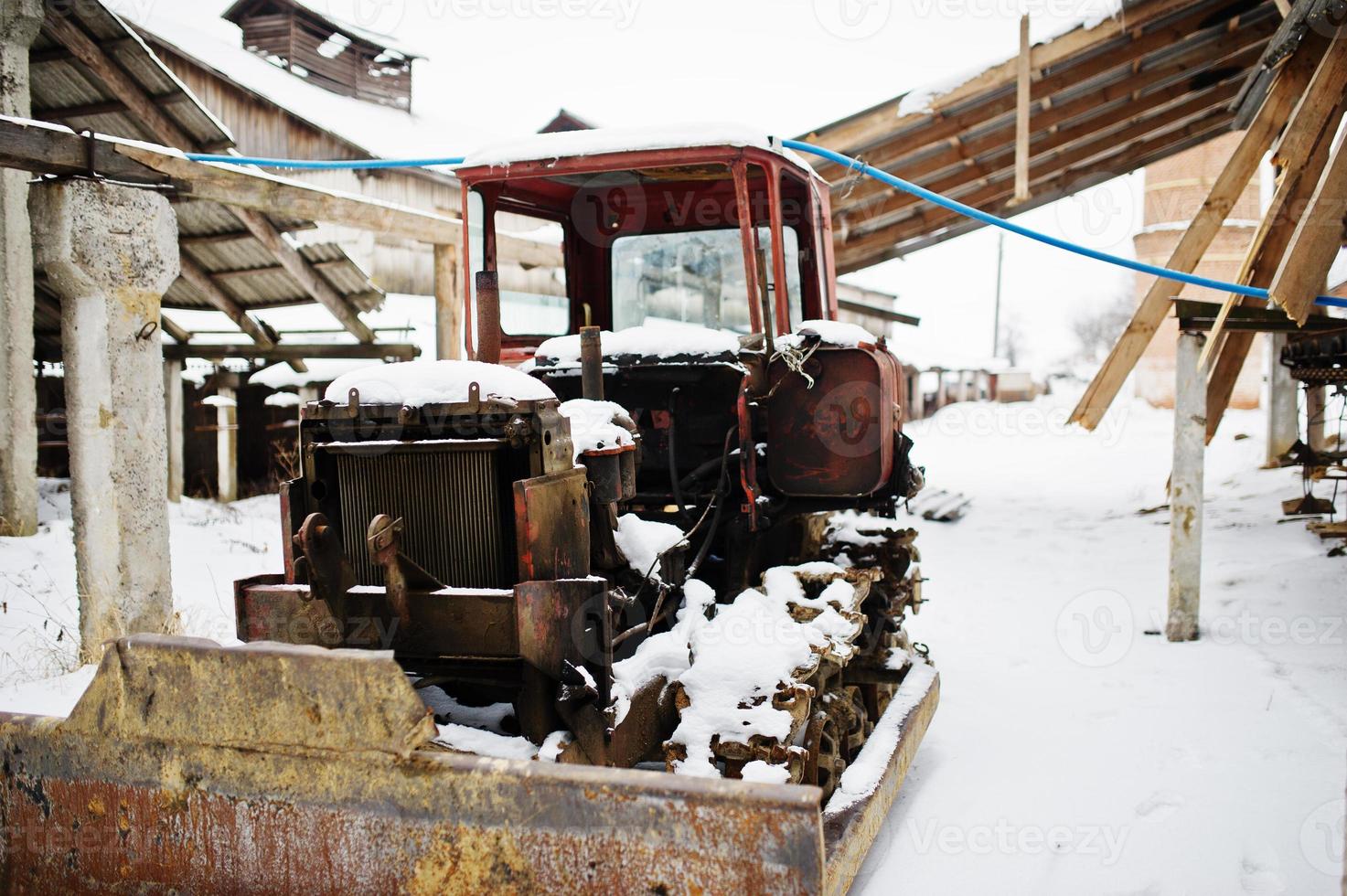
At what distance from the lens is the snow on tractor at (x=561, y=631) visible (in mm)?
2322

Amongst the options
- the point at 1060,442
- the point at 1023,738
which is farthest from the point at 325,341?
the point at 1060,442

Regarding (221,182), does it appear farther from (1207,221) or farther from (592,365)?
(1207,221)

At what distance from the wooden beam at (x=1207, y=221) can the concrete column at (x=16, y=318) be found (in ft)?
24.8

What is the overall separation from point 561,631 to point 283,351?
10239 millimetres

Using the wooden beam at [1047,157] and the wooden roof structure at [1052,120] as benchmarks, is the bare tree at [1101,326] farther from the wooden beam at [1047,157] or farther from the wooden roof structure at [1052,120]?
the wooden beam at [1047,157]

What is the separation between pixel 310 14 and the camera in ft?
81.6

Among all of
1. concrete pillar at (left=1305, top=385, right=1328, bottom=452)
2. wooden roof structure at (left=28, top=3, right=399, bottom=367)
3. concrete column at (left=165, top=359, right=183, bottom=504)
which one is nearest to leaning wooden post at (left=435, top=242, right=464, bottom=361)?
wooden roof structure at (left=28, top=3, right=399, bottom=367)

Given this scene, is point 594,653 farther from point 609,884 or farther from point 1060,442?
point 1060,442

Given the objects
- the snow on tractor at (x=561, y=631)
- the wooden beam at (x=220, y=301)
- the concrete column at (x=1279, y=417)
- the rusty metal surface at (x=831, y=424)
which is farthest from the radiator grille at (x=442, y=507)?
the concrete column at (x=1279, y=417)

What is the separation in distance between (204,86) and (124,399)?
13651 millimetres

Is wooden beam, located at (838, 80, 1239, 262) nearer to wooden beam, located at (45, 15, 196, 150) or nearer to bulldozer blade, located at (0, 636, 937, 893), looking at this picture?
wooden beam, located at (45, 15, 196, 150)

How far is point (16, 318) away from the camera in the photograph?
24.5 feet

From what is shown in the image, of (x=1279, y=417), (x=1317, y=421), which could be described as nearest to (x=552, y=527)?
(x=1317, y=421)

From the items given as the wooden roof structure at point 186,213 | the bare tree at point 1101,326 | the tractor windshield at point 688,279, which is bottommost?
the tractor windshield at point 688,279
